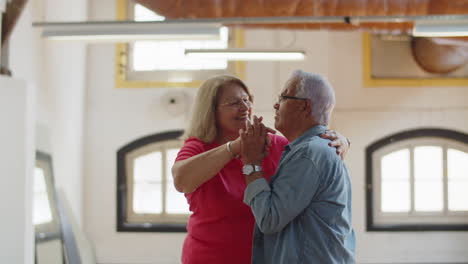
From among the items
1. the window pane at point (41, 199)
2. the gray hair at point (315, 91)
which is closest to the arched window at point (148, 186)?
the window pane at point (41, 199)

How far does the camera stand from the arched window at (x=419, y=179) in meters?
8.91

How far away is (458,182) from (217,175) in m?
7.32

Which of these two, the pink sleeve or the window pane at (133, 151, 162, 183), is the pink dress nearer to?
the pink sleeve

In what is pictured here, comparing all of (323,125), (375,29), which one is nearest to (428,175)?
(375,29)

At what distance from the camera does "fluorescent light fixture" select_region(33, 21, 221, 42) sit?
4566mm

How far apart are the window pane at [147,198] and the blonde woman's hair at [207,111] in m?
6.59

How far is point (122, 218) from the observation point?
9164mm

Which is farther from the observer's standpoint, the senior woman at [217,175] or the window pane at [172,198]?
the window pane at [172,198]

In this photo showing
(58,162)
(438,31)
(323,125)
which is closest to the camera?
(323,125)

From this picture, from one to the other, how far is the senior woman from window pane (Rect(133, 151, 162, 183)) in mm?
6526

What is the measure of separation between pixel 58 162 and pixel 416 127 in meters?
5.18

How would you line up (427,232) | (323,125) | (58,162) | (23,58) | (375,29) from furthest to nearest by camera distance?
(427,232), (58,162), (23,58), (375,29), (323,125)

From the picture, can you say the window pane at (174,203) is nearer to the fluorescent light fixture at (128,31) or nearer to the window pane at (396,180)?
the window pane at (396,180)

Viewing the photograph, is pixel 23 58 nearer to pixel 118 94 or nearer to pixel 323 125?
pixel 118 94
